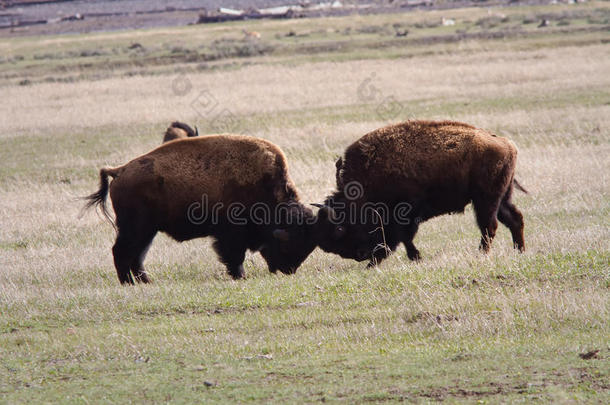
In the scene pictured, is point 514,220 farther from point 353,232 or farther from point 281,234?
Result: point 281,234

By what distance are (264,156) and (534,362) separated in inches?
197

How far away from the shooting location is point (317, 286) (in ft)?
28.8

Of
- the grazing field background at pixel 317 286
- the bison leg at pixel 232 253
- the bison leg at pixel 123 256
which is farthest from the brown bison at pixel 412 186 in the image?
the bison leg at pixel 123 256

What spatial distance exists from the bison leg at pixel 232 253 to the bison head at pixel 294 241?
0.44 metres

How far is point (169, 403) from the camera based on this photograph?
5777 mm

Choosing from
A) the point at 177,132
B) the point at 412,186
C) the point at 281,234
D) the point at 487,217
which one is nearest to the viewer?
the point at 487,217

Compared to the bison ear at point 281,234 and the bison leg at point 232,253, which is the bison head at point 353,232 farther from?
the bison leg at point 232,253

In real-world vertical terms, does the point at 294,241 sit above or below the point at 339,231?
below

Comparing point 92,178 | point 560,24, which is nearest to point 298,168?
point 92,178

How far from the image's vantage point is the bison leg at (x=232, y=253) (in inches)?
397

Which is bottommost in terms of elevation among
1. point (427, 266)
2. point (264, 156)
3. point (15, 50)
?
point (15, 50)

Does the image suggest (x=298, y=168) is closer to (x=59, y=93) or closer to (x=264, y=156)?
(x=264, y=156)

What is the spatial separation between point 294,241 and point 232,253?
2.56 ft

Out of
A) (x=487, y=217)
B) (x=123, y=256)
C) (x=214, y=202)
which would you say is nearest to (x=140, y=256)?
(x=123, y=256)
